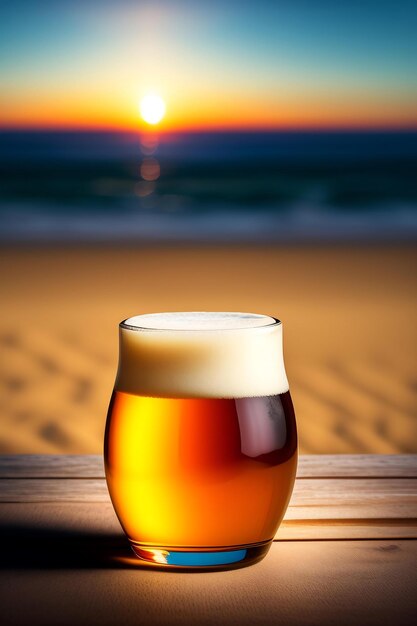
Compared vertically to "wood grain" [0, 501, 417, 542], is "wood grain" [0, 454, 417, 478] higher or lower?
lower

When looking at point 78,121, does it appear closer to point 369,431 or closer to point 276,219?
point 276,219

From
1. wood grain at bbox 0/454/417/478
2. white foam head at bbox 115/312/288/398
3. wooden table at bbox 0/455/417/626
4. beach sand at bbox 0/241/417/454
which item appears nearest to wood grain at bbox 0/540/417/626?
wooden table at bbox 0/455/417/626

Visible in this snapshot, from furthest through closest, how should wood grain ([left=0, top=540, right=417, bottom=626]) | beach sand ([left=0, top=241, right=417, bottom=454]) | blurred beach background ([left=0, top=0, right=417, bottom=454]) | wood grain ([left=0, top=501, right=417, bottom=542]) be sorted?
blurred beach background ([left=0, top=0, right=417, bottom=454]) < beach sand ([left=0, top=241, right=417, bottom=454]) < wood grain ([left=0, top=501, right=417, bottom=542]) < wood grain ([left=0, top=540, right=417, bottom=626])

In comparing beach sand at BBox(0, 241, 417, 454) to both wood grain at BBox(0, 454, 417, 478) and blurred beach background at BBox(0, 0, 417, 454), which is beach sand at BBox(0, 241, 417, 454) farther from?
wood grain at BBox(0, 454, 417, 478)

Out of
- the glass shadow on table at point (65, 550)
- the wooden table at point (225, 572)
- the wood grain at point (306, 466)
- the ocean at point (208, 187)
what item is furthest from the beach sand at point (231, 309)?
the glass shadow on table at point (65, 550)

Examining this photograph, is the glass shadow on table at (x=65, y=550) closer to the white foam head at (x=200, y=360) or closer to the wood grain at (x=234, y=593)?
the wood grain at (x=234, y=593)

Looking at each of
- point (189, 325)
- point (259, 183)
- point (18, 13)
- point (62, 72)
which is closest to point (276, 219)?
point (259, 183)

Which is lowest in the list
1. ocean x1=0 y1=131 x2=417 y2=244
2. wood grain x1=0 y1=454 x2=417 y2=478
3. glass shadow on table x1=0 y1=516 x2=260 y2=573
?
wood grain x1=0 y1=454 x2=417 y2=478

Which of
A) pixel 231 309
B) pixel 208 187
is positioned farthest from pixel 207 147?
pixel 231 309
